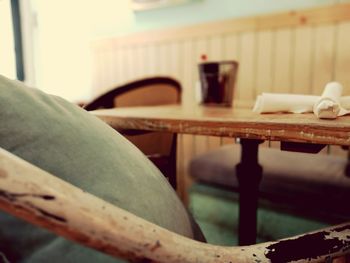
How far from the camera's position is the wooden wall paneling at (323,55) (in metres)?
2.40

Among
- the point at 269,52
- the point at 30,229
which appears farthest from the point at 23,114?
the point at 269,52

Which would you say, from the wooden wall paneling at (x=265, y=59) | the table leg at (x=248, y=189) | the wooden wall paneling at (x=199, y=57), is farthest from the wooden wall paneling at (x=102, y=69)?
the table leg at (x=248, y=189)

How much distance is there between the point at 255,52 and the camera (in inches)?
105

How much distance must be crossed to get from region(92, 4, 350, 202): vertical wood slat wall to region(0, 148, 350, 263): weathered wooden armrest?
1.86 m

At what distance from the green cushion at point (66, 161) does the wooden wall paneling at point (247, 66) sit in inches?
87.4

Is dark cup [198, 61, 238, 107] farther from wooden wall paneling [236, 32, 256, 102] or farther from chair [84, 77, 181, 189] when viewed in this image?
wooden wall paneling [236, 32, 256, 102]

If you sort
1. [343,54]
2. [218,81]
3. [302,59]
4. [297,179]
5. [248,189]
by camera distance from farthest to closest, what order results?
1. [302,59]
2. [343,54]
3. [297,179]
4. [218,81]
5. [248,189]

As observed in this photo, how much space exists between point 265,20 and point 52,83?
223 centimetres

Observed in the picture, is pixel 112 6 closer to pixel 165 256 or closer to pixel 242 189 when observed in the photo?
pixel 242 189

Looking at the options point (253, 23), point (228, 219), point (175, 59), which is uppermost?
point (253, 23)

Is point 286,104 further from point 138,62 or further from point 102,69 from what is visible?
point 102,69

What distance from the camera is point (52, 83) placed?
3760mm

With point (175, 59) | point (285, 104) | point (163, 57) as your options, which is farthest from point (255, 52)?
point (285, 104)

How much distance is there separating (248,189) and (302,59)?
1.57 meters
